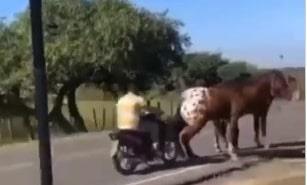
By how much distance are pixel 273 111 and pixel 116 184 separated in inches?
47.9

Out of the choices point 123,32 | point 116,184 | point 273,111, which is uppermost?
point 123,32

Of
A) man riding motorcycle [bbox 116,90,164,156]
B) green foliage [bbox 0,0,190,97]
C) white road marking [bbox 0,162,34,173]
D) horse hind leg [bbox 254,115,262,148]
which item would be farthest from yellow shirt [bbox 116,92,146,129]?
horse hind leg [bbox 254,115,262,148]

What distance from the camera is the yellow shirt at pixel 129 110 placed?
7.11 m

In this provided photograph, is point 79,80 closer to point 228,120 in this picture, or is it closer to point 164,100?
point 164,100

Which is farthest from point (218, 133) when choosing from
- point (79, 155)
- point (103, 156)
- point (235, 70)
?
point (79, 155)

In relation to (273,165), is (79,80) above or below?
above

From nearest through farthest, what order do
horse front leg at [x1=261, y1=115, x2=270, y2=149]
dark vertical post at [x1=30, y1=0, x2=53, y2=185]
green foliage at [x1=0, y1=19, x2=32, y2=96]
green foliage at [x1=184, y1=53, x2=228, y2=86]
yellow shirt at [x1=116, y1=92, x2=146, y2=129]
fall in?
dark vertical post at [x1=30, y1=0, x2=53, y2=185], green foliage at [x1=0, y1=19, x2=32, y2=96], yellow shirt at [x1=116, y1=92, x2=146, y2=129], green foliage at [x1=184, y1=53, x2=228, y2=86], horse front leg at [x1=261, y1=115, x2=270, y2=149]

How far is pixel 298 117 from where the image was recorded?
23.7ft

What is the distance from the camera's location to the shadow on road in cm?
733

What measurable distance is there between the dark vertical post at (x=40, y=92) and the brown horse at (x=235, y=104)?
1.06 metres

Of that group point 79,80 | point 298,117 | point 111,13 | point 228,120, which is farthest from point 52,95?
point 298,117

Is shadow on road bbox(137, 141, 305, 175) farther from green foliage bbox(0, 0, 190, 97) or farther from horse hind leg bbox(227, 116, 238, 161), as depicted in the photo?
green foliage bbox(0, 0, 190, 97)

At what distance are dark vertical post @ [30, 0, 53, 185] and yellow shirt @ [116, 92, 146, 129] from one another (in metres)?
0.57

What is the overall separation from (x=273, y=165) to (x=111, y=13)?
62.4 inches
